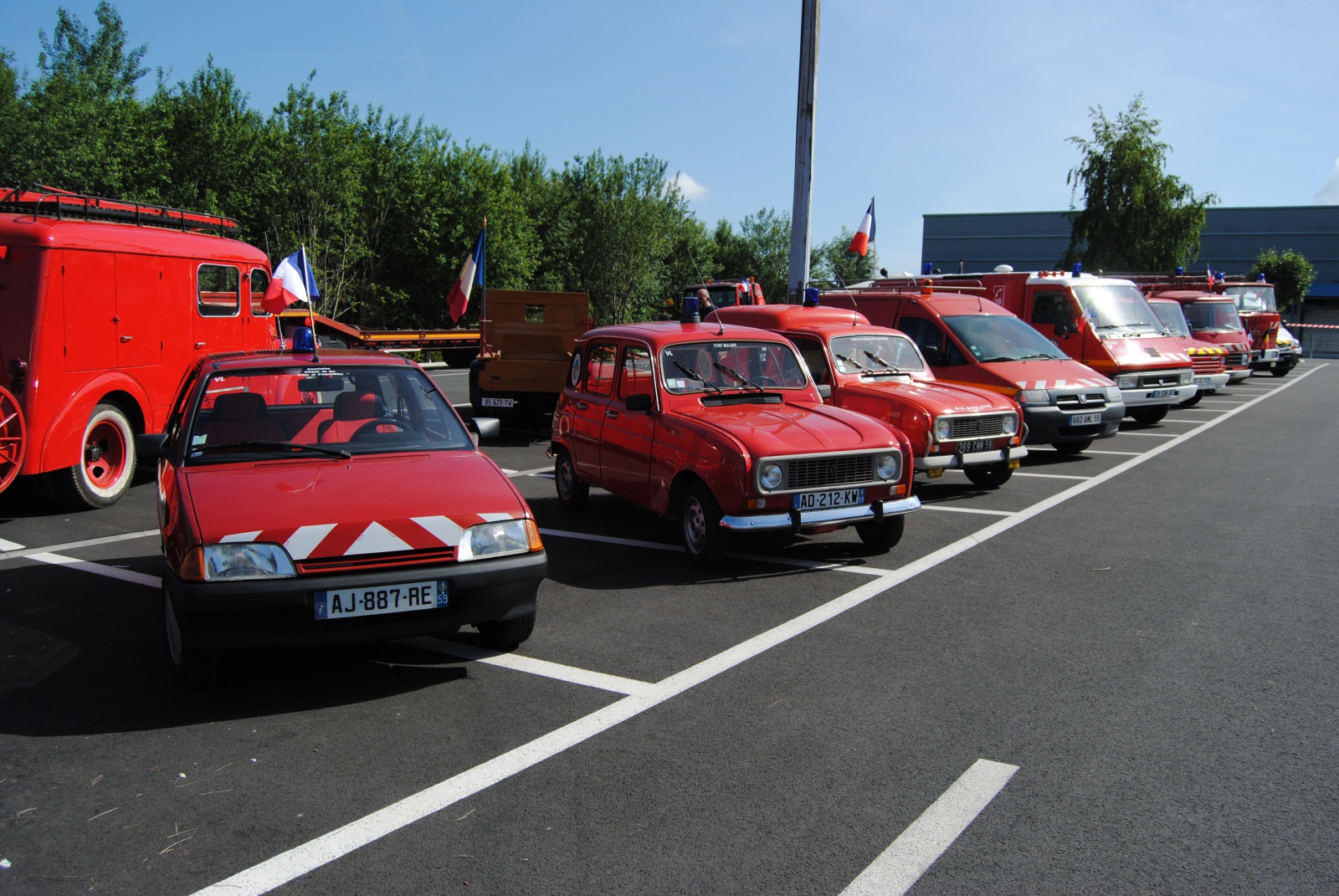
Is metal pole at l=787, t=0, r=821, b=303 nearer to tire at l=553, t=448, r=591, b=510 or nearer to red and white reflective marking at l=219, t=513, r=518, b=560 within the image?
tire at l=553, t=448, r=591, b=510

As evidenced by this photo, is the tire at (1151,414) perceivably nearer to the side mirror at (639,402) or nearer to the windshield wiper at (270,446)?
the side mirror at (639,402)

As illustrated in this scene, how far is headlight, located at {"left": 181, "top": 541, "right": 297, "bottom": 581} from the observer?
14.8 ft

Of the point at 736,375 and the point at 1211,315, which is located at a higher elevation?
the point at 1211,315

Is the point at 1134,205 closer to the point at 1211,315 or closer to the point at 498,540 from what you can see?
the point at 1211,315

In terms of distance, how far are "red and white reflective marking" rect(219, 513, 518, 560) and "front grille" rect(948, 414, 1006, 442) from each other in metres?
6.35

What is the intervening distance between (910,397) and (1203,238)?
232 feet

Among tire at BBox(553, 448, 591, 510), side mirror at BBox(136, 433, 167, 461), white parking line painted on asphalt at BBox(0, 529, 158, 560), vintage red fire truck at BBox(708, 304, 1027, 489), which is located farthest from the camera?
vintage red fire truck at BBox(708, 304, 1027, 489)

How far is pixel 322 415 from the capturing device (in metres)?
6.04

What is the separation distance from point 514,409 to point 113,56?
169 ft

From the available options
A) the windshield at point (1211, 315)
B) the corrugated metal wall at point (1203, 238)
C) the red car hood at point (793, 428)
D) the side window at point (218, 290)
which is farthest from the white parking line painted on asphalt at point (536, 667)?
the corrugated metal wall at point (1203, 238)

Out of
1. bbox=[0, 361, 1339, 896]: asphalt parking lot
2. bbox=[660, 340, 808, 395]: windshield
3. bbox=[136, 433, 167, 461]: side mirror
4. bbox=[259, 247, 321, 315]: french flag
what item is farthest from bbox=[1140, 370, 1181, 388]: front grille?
bbox=[136, 433, 167, 461]: side mirror

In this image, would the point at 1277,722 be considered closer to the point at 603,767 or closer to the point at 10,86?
the point at 603,767

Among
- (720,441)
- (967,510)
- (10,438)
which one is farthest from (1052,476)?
(10,438)

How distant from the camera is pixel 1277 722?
4605 mm
